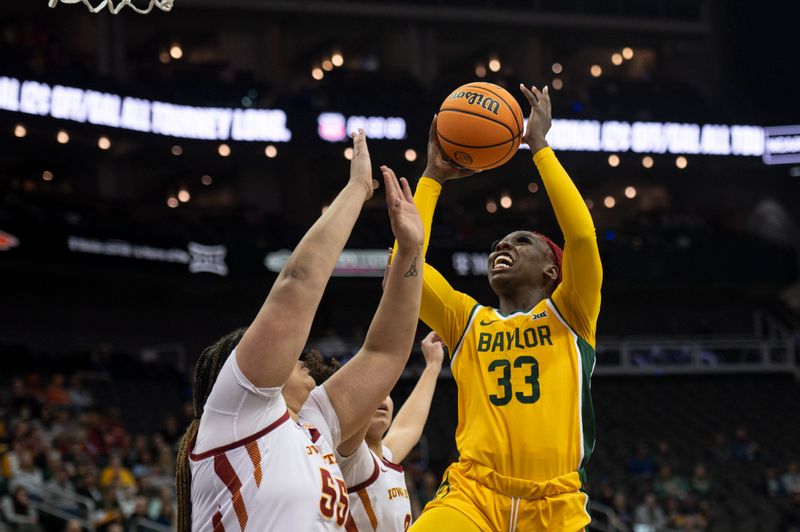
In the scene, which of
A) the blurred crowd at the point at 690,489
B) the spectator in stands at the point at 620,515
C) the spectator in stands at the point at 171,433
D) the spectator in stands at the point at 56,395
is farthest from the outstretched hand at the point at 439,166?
the spectator in stands at the point at 56,395

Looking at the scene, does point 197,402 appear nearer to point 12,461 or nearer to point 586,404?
point 586,404

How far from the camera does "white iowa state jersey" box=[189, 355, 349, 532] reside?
3098mm

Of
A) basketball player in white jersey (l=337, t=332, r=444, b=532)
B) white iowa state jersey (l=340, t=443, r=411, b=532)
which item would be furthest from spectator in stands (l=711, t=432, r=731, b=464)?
white iowa state jersey (l=340, t=443, r=411, b=532)

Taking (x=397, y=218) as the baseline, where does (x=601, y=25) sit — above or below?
above

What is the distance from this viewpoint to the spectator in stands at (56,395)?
18.5 metres

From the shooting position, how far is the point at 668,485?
20734 mm

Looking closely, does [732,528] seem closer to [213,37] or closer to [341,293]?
[341,293]

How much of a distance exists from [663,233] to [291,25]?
11.8 meters

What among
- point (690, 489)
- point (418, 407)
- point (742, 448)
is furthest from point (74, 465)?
point (742, 448)

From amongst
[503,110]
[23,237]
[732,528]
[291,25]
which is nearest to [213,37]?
[291,25]

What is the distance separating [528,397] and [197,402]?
190 centimetres

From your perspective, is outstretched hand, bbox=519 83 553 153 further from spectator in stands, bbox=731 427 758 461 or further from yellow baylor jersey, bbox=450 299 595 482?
spectator in stands, bbox=731 427 758 461

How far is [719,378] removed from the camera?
2830cm

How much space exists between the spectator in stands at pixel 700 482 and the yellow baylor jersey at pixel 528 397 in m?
17.1
